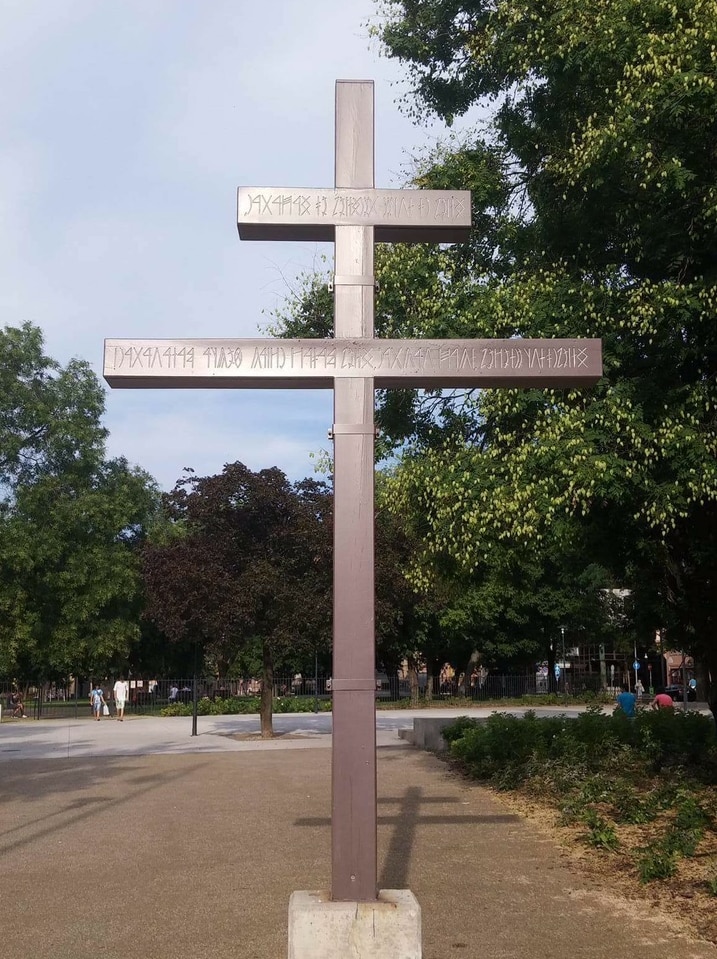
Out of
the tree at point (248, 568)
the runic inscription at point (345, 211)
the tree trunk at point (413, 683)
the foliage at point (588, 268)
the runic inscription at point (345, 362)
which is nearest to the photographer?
the runic inscription at point (345, 362)

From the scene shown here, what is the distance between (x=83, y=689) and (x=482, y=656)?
3241 centimetres

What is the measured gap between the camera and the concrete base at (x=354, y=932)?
16.5ft

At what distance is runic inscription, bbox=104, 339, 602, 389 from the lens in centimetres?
561

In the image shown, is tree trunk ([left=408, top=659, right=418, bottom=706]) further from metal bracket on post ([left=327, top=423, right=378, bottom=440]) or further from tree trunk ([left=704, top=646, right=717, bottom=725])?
metal bracket on post ([left=327, top=423, right=378, bottom=440])

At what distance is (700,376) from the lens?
11836 millimetres

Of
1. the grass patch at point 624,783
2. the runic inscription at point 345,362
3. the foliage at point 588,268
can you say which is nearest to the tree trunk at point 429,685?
the grass patch at point 624,783

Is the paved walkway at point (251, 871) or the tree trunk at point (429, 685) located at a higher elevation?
the tree trunk at point (429, 685)

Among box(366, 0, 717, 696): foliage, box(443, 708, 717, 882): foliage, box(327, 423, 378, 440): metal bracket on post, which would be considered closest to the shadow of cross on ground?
box(443, 708, 717, 882): foliage

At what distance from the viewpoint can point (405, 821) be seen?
11281 mm

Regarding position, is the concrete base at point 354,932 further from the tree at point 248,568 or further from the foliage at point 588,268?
the tree at point 248,568

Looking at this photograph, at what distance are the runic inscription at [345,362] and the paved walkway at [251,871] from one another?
3500mm

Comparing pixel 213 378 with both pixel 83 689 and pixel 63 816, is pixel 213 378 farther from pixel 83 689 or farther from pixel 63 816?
pixel 83 689

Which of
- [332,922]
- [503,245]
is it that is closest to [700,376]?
[503,245]

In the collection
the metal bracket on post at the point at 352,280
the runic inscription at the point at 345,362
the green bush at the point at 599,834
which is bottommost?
the green bush at the point at 599,834
